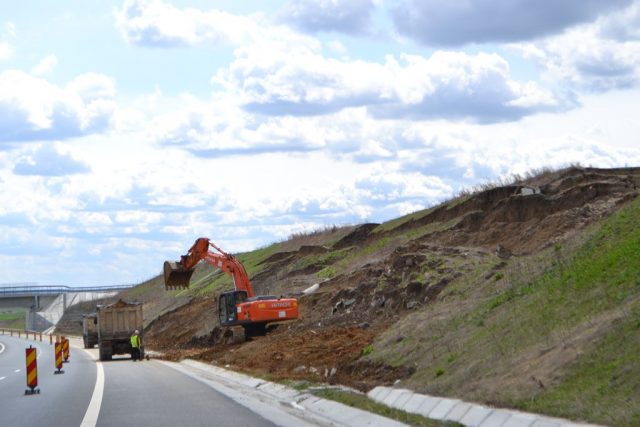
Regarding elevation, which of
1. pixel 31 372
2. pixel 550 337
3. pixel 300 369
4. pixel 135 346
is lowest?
pixel 300 369

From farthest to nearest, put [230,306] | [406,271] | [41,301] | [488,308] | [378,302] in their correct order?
1. [41,301]
2. [230,306]
3. [406,271]
4. [378,302]
5. [488,308]

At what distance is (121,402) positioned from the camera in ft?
70.6

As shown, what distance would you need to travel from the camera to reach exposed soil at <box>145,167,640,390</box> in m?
28.6

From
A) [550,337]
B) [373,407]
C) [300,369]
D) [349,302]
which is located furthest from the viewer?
[349,302]

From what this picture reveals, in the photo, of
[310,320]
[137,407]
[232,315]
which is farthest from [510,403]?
[232,315]

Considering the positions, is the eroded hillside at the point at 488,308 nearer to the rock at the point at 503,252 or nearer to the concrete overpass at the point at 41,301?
the rock at the point at 503,252

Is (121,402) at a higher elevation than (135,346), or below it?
below

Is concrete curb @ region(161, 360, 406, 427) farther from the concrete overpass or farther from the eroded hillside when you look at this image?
the concrete overpass

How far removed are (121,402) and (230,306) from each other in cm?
2108

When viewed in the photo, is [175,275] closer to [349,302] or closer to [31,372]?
[349,302]

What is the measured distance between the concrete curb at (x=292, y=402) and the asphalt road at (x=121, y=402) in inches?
22.4

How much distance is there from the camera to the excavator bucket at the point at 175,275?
135ft

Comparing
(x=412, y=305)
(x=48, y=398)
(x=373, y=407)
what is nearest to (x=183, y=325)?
(x=412, y=305)

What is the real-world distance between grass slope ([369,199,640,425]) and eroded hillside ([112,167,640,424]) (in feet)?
0.12
